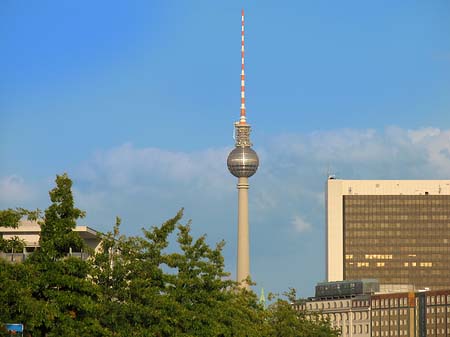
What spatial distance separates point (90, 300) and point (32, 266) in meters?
4.11

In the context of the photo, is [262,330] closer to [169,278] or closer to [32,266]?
[169,278]

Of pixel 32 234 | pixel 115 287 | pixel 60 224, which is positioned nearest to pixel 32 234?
pixel 32 234

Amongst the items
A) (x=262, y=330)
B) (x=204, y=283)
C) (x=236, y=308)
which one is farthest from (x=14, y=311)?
(x=262, y=330)

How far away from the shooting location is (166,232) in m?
116

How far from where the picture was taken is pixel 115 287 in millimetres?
108750

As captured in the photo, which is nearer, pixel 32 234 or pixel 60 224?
pixel 60 224

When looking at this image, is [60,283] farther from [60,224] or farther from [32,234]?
[32,234]

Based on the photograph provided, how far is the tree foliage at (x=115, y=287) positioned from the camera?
8950cm

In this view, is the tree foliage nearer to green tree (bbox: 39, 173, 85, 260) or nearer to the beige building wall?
green tree (bbox: 39, 173, 85, 260)

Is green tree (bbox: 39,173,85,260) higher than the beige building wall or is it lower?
lower

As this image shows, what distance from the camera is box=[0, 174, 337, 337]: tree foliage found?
89500 mm

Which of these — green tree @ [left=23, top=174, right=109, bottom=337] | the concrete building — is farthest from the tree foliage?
the concrete building

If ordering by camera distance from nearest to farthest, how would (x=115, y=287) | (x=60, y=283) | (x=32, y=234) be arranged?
(x=60, y=283), (x=115, y=287), (x=32, y=234)

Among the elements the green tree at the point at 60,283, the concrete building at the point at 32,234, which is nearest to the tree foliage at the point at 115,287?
the green tree at the point at 60,283
